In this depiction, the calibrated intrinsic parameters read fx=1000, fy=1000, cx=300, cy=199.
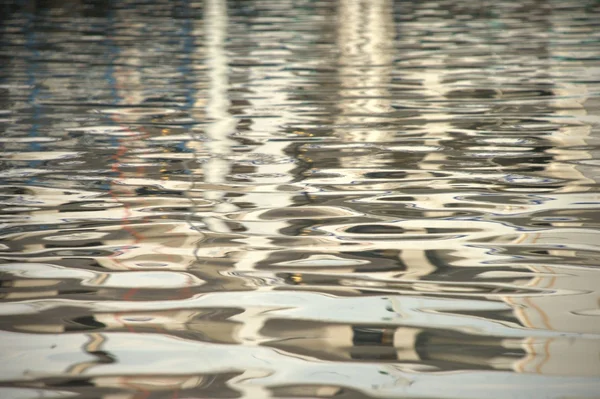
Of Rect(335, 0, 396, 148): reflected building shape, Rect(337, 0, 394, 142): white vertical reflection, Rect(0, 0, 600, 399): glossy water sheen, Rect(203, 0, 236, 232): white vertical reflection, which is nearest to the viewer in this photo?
Result: Rect(0, 0, 600, 399): glossy water sheen

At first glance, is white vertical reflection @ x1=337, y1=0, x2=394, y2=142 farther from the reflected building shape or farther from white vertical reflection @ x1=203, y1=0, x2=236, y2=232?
white vertical reflection @ x1=203, y1=0, x2=236, y2=232

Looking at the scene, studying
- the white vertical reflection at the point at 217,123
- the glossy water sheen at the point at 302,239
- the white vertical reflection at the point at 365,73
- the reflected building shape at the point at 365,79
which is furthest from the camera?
the white vertical reflection at the point at 365,73

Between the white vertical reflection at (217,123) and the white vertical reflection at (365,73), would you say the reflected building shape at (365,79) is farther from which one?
the white vertical reflection at (217,123)

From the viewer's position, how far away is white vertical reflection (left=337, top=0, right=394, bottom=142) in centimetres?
642

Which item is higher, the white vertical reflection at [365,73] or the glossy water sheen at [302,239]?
the glossy water sheen at [302,239]

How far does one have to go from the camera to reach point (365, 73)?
9.74 meters

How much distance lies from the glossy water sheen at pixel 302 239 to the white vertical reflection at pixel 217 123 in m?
0.02

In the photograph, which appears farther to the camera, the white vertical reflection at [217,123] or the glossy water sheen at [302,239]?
the white vertical reflection at [217,123]

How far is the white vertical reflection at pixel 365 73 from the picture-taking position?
6418mm

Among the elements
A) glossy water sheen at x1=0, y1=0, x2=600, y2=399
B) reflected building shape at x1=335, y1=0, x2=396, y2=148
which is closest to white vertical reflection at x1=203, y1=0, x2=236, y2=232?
glossy water sheen at x1=0, y1=0, x2=600, y2=399

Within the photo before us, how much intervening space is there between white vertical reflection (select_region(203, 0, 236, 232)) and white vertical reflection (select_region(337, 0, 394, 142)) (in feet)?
2.40

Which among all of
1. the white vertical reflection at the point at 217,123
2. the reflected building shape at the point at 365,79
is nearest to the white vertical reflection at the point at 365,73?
the reflected building shape at the point at 365,79

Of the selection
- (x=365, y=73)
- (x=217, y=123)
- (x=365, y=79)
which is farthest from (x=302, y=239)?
(x=365, y=73)

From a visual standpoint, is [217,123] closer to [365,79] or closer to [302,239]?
[365,79]
